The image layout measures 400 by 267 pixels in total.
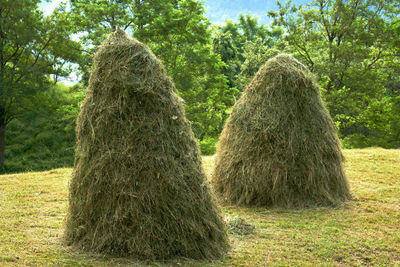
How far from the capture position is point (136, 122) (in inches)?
184

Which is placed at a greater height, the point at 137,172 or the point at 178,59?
the point at 178,59

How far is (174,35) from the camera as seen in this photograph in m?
23.1

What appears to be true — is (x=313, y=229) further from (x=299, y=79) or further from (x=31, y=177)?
(x=31, y=177)

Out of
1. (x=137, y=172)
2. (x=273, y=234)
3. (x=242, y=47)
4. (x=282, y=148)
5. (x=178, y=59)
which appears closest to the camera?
(x=137, y=172)

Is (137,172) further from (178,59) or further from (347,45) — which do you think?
(347,45)

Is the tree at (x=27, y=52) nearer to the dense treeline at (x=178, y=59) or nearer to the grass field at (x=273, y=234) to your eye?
the dense treeline at (x=178, y=59)

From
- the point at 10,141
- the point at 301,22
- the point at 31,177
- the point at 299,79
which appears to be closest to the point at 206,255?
the point at 299,79

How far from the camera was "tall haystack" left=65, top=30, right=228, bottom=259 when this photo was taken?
454 cm

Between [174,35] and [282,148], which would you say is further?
[174,35]

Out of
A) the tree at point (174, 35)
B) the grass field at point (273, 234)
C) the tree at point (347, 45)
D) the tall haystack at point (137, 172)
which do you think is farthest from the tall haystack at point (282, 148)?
the tree at point (347, 45)

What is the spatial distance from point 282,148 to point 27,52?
2082 cm

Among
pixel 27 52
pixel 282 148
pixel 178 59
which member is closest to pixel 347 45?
pixel 178 59

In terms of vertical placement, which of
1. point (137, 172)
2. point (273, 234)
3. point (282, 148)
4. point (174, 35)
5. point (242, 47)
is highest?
point (242, 47)

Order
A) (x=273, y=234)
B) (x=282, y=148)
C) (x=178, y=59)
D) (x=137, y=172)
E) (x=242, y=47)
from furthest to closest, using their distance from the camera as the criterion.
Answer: (x=242, y=47) → (x=178, y=59) → (x=282, y=148) → (x=273, y=234) → (x=137, y=172)
